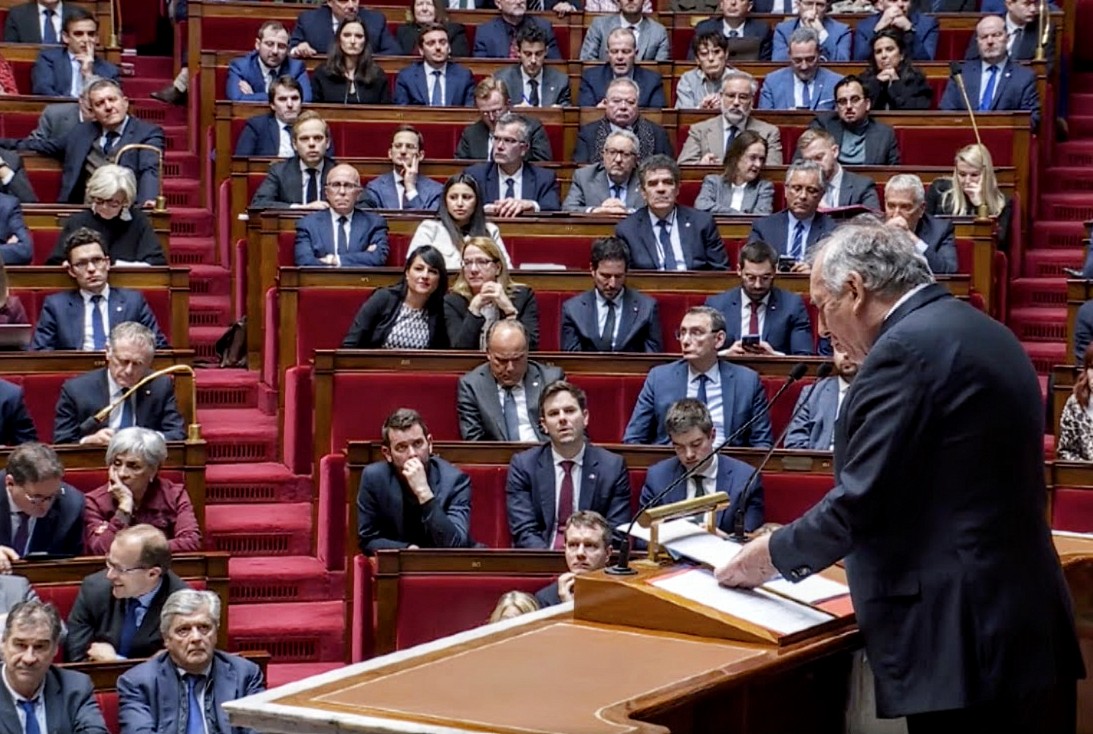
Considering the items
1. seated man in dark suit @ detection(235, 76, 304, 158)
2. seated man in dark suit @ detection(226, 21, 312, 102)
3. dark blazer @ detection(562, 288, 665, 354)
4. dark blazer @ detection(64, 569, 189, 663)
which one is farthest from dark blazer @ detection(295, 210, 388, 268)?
dark blazer @ detection(64, 569, 189, 663)

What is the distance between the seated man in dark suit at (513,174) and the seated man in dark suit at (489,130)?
163 millimetres

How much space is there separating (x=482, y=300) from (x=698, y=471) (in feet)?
2.39

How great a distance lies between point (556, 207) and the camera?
4.52 meters

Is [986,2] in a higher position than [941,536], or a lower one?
higher

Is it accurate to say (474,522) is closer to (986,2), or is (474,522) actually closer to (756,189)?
(756,189)

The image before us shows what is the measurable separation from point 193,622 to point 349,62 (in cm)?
236

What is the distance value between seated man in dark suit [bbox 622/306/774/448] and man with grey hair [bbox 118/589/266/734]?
97cm

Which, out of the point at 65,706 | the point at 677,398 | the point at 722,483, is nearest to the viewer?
the point at 65,706

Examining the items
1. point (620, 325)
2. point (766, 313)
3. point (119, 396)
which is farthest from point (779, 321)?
point (119, 396)

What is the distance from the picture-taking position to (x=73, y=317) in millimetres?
3854

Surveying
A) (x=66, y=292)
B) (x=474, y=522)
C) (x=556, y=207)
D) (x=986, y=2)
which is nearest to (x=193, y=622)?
(x=474, y=522)

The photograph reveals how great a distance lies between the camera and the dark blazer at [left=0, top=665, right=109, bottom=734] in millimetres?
2760

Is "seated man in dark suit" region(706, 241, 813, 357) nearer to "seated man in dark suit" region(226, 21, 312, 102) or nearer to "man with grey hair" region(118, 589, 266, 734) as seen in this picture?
"man with grey hair" region(118, 589, 266, 734)

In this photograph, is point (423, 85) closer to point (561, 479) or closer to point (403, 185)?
point (403, 185)
